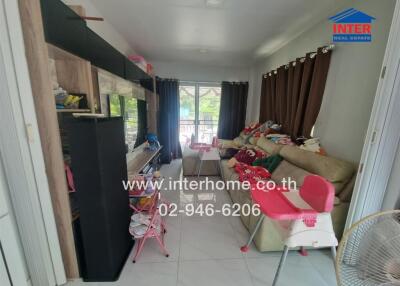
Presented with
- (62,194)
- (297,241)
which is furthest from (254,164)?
(62,194)

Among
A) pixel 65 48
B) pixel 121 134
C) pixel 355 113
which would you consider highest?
pixel 65 48

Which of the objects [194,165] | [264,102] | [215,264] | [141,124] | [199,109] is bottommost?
[215,264]

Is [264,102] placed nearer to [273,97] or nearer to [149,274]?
[273,97]

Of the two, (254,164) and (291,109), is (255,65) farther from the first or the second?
(254,164)

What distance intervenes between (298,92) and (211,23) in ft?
5.27

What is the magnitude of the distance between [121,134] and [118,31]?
2.03m

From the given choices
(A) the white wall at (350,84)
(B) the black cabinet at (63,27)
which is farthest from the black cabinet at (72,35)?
(A) the white wall at (350,84)

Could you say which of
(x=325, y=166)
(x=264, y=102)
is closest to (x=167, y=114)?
(x=264, y=102)

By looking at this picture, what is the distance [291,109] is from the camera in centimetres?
288

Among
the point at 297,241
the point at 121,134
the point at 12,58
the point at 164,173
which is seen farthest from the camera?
the point at 164,173

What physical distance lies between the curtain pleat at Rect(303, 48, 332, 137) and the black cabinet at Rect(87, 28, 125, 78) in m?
2.45

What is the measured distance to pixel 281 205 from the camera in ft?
4.11

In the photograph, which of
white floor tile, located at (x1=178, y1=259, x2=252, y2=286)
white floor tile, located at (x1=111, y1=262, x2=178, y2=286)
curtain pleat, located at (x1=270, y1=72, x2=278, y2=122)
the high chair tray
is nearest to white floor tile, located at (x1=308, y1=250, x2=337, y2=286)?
white floor tile, located at (x1=178, y1=259, x2=252, y2=286)

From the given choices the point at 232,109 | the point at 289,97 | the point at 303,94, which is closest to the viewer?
the point at 303,94
